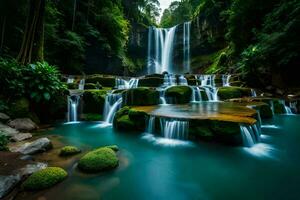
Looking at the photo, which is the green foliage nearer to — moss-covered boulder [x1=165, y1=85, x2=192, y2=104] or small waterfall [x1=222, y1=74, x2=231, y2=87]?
moss-covered boulder [x1=165, y1=85, x2=192, y2=104]

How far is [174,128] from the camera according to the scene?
6.43 meters

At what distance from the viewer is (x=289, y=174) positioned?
13.2 feet

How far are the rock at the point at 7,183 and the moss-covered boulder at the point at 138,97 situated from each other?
271 inches

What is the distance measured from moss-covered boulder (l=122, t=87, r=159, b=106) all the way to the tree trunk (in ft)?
16.3

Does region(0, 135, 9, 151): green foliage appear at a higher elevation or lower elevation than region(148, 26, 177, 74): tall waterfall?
lower

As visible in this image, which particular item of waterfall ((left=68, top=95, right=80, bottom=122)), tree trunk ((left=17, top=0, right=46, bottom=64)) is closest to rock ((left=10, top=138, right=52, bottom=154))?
waterfall ((left=68, top=95, right=80, bottom=122))

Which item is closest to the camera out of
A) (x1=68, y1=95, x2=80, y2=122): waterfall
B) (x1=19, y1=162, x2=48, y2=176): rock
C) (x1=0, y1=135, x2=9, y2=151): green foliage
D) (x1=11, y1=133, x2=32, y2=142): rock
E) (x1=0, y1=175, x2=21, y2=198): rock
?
(x1=0, y1=175, x2=21, y2=198): rock

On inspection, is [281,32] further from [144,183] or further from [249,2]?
[144,183]

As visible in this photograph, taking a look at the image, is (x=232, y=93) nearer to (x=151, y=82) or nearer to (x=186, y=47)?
(x=151, y=82)

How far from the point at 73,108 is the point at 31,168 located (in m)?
6.59

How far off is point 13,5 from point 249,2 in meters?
16.2

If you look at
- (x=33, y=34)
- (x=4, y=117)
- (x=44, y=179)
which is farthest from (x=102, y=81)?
(x=44, y=179)

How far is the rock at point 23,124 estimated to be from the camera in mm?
7374

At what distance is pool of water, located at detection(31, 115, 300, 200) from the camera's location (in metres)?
3.38
